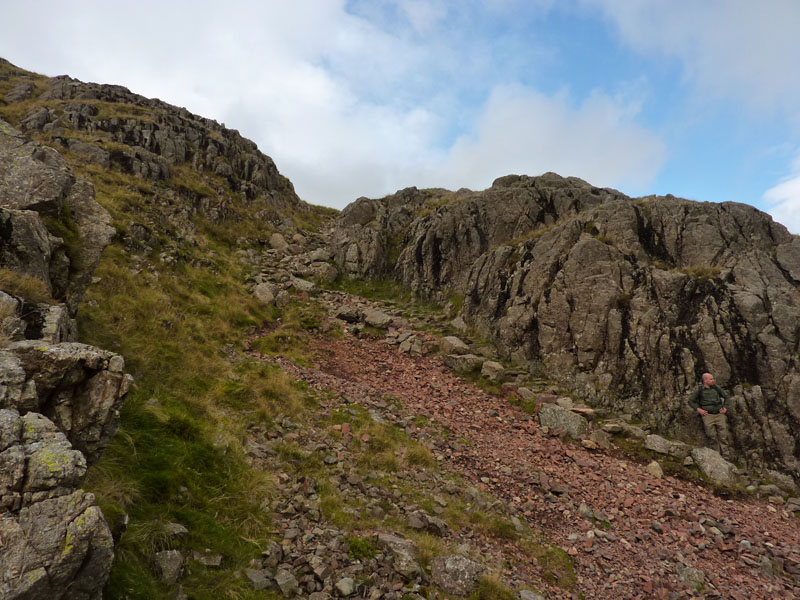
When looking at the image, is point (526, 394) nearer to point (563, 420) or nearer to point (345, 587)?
point (563, 420)

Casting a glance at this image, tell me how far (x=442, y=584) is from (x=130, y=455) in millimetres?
7383

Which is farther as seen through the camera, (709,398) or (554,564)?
(709,398)

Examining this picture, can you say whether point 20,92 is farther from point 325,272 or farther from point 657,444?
point 657,444

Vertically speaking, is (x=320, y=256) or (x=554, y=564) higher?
(x=320, y=256)

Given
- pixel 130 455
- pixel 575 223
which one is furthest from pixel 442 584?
pixel 575 223

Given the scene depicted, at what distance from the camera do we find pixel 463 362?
20156 millimetres

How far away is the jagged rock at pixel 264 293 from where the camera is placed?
25.5 m

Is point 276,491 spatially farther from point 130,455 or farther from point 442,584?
point 442,584

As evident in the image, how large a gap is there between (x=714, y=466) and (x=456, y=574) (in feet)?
41.3

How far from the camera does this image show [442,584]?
25.2ft

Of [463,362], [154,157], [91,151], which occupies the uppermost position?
[154,157]

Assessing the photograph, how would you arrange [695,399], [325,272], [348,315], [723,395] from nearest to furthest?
[723,395]
[695,399]
[348,315]
[325,272]

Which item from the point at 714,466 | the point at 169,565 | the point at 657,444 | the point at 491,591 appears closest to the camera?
the point at 169,565

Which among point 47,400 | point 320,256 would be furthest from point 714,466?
point 320,256
